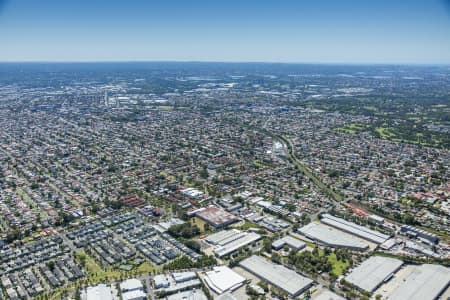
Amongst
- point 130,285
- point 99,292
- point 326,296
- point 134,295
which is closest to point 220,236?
point 130,285

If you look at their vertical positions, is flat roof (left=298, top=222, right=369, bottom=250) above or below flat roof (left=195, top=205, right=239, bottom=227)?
above

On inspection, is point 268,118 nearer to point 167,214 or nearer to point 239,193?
point 239,193

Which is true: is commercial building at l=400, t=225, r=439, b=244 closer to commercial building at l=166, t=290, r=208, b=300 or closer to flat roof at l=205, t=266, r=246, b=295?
flat roof at l=205, t=266, r=246, b=295

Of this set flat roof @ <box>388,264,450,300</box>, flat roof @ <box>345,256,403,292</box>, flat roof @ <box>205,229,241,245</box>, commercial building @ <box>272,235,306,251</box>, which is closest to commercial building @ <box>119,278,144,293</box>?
flat roof @ <box>205,229,241,245</box>

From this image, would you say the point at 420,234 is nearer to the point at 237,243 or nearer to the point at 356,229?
the point at 356,229

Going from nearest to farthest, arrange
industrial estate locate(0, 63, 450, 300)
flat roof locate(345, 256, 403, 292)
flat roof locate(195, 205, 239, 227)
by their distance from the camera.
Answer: flat roof locate(345, 256, 403, 292) < industrial estate locate(0, 63, 450, 300) < flat roof locate(195, 205, 239, 227)

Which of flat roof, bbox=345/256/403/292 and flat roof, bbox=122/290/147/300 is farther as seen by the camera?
flat roof, bbox=345/256/403/292
